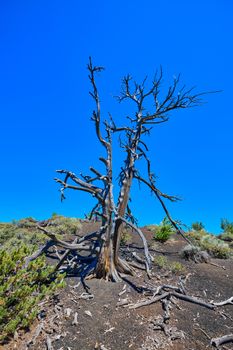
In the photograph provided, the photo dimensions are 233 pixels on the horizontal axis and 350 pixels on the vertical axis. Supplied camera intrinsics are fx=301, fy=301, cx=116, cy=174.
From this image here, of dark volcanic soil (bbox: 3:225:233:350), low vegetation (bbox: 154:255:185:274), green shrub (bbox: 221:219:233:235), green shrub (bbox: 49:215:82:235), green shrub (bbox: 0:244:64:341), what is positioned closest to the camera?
green shrub (bbox: 0:244:64:341)

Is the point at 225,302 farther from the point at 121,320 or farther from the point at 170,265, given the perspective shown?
the point at 121,320

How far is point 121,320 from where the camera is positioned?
7.29 metres

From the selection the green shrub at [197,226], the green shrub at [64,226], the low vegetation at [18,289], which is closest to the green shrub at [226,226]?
the green shrub at [197,226]

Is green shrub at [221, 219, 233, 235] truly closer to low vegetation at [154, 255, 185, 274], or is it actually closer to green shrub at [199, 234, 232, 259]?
green shrub at [199, 234, 232, 259]

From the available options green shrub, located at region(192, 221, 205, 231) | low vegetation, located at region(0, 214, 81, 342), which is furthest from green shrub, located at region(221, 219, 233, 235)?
low vegetation, located at region(0, 214, 81, 342)

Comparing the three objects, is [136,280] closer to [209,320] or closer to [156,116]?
[209,320]

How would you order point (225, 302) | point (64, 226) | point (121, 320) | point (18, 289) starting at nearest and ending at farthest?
point (18, 289) < point (121, 320) < point (225, 302) < point (64, 226)

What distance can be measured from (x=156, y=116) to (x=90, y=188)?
409cm

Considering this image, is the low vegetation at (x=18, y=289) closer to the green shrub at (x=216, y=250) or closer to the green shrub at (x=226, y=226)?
the green shrub at (x=216, y=250)

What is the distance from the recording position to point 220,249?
14.7 metres

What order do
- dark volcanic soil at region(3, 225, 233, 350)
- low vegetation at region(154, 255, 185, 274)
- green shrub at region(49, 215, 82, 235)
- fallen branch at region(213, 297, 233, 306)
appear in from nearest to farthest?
1. dark volcanic soil at region(3, 225, 233, 350)
2. fallen branch at region(213, 297, 233, 306)
3. low vegetation at region(154, 255, 185, 274)
4. green shrub at region(49, 215, 82, 235)

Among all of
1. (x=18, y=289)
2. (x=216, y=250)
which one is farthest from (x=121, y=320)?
(x=216, y=250)

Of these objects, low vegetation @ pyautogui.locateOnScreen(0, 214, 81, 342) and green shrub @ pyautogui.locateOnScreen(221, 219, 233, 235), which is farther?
green shrub @ pyautogui.locateOnScreen(221, 219, 233, 235)

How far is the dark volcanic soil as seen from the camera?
257 inches
